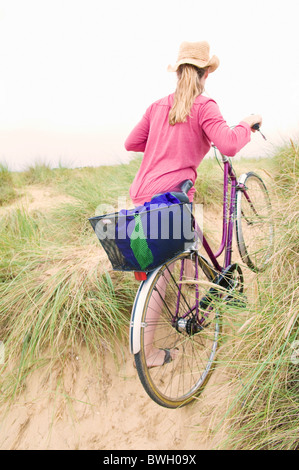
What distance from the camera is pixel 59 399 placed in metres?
2.60

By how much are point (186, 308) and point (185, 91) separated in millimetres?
1383

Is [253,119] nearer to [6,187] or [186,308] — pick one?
[186,308]

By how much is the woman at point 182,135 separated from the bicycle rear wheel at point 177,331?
0.02m

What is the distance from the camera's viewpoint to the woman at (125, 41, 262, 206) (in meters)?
2.12

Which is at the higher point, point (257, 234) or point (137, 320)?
point (257, 234)

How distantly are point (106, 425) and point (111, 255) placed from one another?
131cm

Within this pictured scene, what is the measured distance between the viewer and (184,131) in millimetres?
2160

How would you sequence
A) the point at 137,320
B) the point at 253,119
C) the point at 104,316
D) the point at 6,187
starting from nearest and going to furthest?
the point at 137,320, the point at 253,119, the point at 104,316, the point at 6,187

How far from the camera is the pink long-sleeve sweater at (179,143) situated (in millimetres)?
2115

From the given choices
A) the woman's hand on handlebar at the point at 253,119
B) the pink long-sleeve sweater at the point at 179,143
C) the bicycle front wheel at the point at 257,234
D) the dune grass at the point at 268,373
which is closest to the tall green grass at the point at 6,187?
the bicycle front wheel at the point at 257,234

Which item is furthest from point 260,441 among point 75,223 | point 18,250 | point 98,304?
point 75,223

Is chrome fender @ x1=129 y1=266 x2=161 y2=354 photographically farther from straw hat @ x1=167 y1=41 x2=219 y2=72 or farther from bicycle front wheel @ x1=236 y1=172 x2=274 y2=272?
straw hat @ x1=167 y1=41 x2=219 y2=72

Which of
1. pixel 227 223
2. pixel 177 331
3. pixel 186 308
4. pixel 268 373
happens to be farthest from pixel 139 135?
pixel 268 373

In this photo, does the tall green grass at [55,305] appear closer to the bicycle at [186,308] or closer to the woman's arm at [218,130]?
the bicycle at [186,308]
